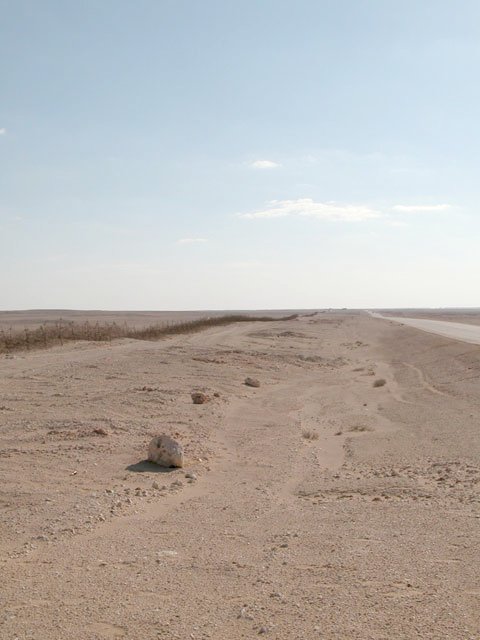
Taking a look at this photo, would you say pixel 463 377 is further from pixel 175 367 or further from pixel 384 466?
pixel 384 466

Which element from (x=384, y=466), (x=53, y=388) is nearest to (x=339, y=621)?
(x=384, y=466)

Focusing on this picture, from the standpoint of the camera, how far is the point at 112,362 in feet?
70.2

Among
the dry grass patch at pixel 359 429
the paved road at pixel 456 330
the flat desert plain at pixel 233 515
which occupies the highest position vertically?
the paved road at pixel 456 330

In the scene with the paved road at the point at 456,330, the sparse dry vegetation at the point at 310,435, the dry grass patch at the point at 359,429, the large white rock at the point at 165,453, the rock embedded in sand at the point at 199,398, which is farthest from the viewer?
the paved road at the point at 456,330

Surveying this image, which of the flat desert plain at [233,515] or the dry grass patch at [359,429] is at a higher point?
Answer: the flat desert plain at [233,515]

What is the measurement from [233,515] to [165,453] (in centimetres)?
245

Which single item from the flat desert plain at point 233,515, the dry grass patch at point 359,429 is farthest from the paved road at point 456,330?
the flat desert plain at point 233,515

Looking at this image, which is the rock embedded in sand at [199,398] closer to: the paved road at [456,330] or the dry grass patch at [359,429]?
the dry grass patch at [359,429]

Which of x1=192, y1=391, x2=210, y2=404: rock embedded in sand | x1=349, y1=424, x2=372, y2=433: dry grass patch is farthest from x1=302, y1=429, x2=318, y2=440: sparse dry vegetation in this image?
x1=192, y1=391, x2=210, y2=404: rock embedded in sand

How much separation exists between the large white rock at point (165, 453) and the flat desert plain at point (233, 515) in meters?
0.18

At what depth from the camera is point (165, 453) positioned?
10.0m

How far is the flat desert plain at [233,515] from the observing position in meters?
5.00

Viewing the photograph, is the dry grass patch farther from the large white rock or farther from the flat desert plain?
the large white rock

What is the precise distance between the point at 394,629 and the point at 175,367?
17207 millimetres
